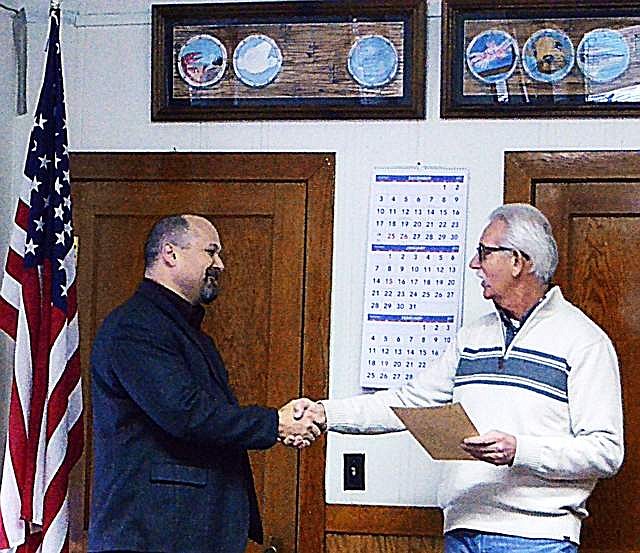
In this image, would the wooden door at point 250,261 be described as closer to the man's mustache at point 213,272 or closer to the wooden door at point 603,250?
the man's mustache at point 213,272

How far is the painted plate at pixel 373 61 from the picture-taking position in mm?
Answer: 3934

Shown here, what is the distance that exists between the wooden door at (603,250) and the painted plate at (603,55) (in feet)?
0.77

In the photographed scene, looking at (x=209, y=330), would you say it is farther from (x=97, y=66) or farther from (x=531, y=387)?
(x=531, y=387)

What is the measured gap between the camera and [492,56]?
3.88 m

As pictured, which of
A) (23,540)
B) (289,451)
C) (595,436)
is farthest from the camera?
(289,451)

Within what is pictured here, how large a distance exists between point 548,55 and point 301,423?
1307 mm

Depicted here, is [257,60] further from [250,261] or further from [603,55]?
[603,55]

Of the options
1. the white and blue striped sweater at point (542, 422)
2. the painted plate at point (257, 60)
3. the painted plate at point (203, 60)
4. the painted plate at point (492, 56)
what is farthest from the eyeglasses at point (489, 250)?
the painted plate at point (203, 60)

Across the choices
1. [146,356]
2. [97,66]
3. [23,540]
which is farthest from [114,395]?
[97,66]

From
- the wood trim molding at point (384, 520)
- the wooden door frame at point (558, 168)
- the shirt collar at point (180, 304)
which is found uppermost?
the wooden door frame at point (558, 168)

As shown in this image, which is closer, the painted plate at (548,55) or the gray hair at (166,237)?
the gray hair at (166,237)

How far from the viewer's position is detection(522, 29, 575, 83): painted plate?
3.84 m

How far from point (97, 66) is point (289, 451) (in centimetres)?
135

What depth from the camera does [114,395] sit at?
3230mm
